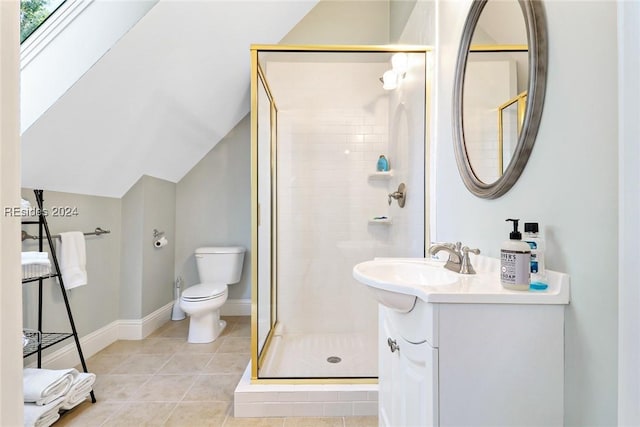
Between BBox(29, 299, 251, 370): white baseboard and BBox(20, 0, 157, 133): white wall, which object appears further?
BBox(29, 299, 251, 370): white baseboard

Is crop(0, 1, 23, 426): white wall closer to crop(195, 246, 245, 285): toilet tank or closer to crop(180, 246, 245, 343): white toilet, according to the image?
crop(180, 246, 245, 343): white toilet

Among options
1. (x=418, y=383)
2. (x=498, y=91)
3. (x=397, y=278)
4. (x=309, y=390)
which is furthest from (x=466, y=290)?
(x=309, y=390)

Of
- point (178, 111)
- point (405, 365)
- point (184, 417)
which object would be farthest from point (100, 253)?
point (405, 365)

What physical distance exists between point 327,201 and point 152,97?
1.42 m

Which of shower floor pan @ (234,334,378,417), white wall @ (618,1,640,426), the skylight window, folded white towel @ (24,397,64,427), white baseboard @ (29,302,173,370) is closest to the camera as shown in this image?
white wall @ (618,1,640,426)

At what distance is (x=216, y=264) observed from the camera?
2975 mm

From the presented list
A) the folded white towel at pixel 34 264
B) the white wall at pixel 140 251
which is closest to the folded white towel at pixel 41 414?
the folded white towel at pixel 34 264

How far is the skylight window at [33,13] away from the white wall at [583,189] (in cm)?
216

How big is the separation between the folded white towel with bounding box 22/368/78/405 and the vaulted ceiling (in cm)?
105

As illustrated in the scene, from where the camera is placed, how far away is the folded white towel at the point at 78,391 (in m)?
1.65

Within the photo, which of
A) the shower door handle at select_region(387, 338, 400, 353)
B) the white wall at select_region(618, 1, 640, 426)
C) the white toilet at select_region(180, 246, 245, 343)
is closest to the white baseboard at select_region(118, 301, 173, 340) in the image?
the white toilet at select_region(180, 246, 245, 343)

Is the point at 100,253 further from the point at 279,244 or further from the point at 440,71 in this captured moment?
the point at 440,71

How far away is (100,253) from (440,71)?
2.62 metres

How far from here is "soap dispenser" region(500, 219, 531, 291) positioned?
33.0 inches
